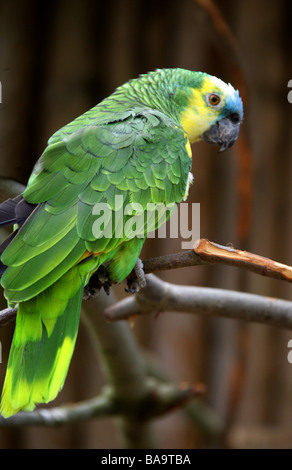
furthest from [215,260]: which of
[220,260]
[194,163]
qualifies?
[194,163]

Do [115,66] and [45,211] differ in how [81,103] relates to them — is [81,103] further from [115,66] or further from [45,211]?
[45,211]

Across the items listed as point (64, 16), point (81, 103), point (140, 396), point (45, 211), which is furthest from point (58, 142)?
point (64, 16)

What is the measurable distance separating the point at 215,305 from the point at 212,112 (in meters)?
0.34

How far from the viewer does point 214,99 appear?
897mm

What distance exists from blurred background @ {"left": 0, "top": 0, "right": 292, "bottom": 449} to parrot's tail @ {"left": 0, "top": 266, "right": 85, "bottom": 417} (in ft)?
2.85

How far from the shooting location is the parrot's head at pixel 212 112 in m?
0.89

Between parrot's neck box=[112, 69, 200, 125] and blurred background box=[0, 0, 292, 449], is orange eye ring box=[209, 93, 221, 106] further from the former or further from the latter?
blurred background box=[0, 0, 292, 449]

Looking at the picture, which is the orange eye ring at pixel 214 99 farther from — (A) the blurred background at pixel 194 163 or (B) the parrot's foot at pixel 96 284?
(A) the blurred background at pixel 194 163

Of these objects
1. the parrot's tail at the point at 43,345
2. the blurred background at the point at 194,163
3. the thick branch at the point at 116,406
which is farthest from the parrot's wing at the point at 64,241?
the blurred background at the point at 194,163

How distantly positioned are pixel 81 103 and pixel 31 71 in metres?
0.19

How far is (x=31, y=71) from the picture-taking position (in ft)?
5.42

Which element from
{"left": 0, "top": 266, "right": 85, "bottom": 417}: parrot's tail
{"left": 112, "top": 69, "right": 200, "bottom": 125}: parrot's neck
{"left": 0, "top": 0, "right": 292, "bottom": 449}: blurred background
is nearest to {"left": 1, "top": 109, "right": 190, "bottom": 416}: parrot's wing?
{"left": 0, "top": 266, "right": 85, "bottom": 417}: parrot's tail

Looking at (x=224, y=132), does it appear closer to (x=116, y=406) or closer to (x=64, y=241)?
(x=64, y=241)

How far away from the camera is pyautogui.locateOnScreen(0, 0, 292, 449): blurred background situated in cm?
161
